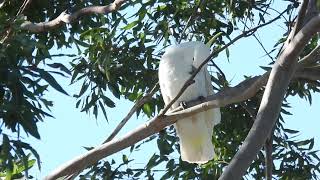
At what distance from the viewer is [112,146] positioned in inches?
96.9

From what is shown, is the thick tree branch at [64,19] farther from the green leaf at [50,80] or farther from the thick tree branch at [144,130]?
the thick tree branch at [144,130]

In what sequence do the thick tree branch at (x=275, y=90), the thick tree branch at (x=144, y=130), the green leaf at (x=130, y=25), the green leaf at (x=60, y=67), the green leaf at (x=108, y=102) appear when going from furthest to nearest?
1. the green leaf at (x=108, y=102)
2. the green leaf at (x=130, y=25)
3. the green leaf at (x=60, y=67)
4. the thick tree branch at (x=144, y=130)
5. the thick tree branch at (x=275, y=90)

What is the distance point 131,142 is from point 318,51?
70 centimetres

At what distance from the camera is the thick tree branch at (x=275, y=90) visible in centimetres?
207

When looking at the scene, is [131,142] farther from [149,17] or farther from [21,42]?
[149,17]

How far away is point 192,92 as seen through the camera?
3.41m

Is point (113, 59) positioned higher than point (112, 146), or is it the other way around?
point (113, 59)

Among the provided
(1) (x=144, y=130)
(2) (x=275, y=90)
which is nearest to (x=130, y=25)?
(1) (x=144, y=130)

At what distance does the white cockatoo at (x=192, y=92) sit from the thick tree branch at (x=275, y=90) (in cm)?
111

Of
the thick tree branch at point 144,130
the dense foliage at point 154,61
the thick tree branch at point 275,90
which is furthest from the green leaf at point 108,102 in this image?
the thick tree branch at point 275,90

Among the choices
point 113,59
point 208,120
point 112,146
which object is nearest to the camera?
point 112,146

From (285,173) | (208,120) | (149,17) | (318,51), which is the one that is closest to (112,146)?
(318,51)

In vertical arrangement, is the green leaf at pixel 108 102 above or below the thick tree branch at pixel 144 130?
above

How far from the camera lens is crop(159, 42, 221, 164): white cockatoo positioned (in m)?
3.41
